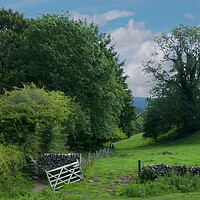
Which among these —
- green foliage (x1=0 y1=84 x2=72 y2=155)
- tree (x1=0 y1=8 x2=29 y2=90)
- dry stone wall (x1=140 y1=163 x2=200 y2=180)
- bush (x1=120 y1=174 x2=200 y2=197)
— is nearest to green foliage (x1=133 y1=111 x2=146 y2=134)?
tree (x1=0 y1=8 x2=29 y2=90)

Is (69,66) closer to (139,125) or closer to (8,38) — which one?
(8,38)

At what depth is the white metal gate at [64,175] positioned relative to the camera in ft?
52.7

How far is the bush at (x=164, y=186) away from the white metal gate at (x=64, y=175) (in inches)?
156

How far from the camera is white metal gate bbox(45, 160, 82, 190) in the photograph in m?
16.1

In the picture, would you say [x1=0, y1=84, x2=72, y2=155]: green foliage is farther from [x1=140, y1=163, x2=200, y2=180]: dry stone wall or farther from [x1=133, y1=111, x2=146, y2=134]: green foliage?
[x1=133, y1=111, x2=146, y2=134]: green foliage

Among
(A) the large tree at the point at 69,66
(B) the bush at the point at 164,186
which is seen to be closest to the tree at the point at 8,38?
(A) the large tree at the point at 69,66

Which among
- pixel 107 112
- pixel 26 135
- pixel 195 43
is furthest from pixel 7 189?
pixel 195 43

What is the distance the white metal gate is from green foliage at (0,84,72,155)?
7.55ft

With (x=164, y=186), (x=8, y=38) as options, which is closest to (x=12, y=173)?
(x=164, y=186)

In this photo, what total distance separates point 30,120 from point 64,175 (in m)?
4.56

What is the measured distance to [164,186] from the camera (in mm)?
14281

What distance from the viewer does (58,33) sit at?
93.7 feet

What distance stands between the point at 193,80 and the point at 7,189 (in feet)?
130

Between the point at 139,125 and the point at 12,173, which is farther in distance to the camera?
the point at 139,125
